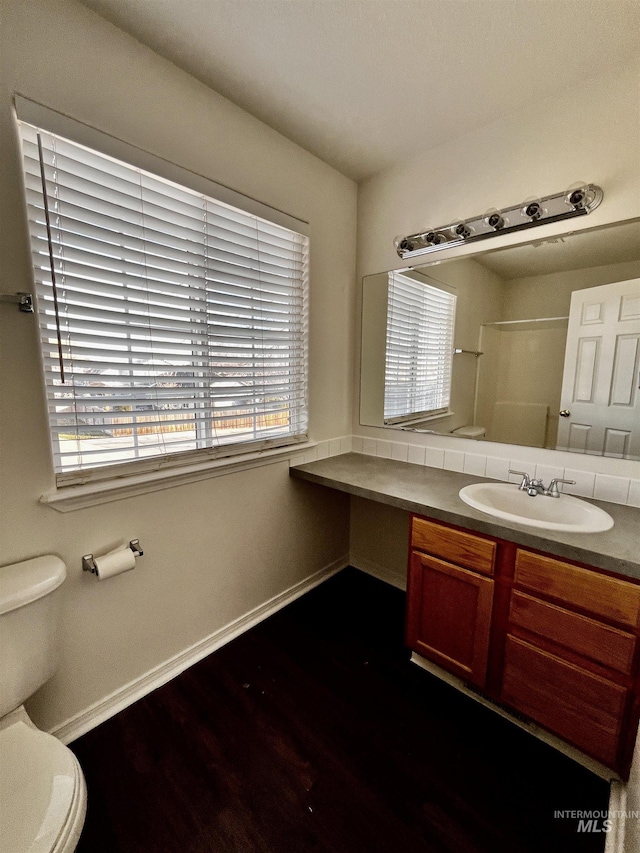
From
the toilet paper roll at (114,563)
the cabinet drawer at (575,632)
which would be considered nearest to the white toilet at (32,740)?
the toilet paper roll at (114,563)

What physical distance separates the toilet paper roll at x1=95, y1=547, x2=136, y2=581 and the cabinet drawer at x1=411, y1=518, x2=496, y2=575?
113cm

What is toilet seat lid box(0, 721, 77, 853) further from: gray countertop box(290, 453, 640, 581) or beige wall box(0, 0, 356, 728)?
gray countertop box(290, 453, 640, 581)

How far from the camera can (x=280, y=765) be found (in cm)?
122

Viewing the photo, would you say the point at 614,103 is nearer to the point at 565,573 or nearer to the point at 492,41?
the point at 492,41

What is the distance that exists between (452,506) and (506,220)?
1.28 metres

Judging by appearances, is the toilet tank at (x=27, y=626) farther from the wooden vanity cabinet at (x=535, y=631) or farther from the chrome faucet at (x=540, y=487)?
the chrome faucet at (x=540, y=487)

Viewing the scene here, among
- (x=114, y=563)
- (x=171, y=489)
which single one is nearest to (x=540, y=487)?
(x=171, y=489)

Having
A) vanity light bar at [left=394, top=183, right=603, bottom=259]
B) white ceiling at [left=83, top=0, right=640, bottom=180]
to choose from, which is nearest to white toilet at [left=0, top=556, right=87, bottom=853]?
white ceiling at [left=83, top=0, right=640, bottom=180]

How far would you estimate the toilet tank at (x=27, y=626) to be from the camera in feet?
3.24

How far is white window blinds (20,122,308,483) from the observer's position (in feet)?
3.72

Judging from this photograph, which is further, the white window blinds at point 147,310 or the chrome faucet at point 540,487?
the chrome faucet at point 540,487

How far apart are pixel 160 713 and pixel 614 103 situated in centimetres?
293

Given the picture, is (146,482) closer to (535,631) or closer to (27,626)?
Answer: (27,626)

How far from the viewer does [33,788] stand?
2.59 ft
